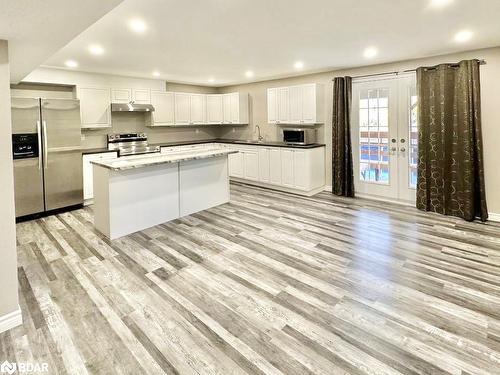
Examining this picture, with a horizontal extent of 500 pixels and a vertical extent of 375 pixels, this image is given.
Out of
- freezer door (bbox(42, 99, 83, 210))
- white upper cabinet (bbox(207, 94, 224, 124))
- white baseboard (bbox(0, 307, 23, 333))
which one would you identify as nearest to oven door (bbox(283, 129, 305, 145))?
white upper cabinet (bbox(207, 94, 224, 124))

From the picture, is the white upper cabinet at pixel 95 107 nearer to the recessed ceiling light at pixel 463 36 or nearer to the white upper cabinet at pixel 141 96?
the white upper cabinet at pixel 141 96

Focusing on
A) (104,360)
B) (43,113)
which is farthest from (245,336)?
(43,113)

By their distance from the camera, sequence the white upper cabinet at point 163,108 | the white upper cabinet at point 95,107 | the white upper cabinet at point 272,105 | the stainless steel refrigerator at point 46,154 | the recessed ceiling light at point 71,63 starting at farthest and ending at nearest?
1. the white upper cabinet at point 163,108
2. the white upper cabinet at point 272,105
3. the white upper cabinet at point 95,107
4. the recessed ceiling light at point 71,63
5. the stainless steel refrigerator at point 46,154

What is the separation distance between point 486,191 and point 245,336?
4365 mm

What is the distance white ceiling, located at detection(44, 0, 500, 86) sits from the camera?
285 centimetres

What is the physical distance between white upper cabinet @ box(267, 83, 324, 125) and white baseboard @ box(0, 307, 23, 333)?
5.38m

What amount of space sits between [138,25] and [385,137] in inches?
172

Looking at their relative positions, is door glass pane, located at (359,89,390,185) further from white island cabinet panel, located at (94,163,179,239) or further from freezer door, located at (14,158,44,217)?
freezer door, located at (14,158,44,217)

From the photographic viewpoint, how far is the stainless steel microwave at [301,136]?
6570 millimetres

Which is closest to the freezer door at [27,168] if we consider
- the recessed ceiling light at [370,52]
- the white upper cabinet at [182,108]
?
the white upper cabinet at [182,108]

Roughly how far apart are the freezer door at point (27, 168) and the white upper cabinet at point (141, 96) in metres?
2.06

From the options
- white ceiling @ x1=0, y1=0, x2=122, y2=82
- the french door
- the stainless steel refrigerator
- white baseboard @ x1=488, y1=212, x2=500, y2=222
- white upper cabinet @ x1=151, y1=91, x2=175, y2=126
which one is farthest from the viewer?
white upper cabinet @ x1=151, y1=91, x2=175, y2=126

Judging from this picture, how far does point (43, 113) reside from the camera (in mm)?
4824

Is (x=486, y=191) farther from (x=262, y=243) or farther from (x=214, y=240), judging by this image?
(x=214, y=240)
